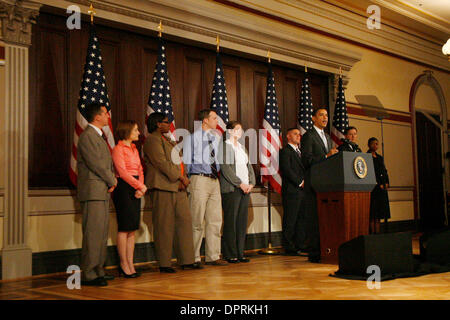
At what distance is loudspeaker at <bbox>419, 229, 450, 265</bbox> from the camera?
15.1ft

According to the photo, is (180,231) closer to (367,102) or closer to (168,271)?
(168,271)

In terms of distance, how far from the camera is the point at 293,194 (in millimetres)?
6137

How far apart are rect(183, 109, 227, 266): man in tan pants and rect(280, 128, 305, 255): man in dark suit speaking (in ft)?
4.06

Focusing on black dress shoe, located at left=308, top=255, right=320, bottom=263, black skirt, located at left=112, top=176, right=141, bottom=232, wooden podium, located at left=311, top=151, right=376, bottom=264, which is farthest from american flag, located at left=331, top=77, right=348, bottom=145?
black skirt, located at left=112, top=176, right=141, bottom=232

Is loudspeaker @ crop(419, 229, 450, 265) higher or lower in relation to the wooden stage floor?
higher

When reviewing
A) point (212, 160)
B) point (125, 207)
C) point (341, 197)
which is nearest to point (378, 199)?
point (341, 197)

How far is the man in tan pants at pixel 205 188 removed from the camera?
16.5 ft

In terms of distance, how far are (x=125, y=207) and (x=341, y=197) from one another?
6.29ft

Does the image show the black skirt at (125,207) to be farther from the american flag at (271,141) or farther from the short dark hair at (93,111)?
the american flag at (271,141)

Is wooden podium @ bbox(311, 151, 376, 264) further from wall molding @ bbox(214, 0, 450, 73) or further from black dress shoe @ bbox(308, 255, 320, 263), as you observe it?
wall molding @ bbox(214, 0, 450, 73)

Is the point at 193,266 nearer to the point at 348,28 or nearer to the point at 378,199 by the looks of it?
the point at 378,199

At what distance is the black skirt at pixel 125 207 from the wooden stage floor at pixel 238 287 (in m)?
0.44

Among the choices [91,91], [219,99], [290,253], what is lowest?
[290,253]
